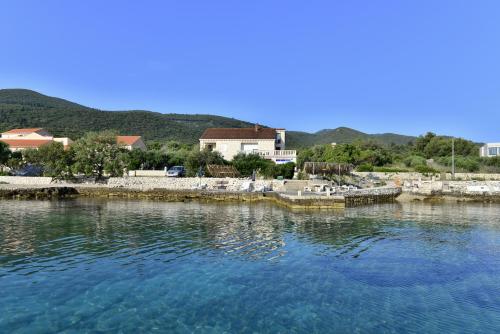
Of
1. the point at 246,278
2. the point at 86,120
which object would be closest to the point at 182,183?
the point at 246,278

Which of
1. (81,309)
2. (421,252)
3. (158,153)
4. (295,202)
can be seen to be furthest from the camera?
(158,153)

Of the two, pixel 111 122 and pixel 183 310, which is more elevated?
pixel 111 122

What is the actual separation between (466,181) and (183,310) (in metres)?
48.2

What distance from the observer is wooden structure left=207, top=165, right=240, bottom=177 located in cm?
4978

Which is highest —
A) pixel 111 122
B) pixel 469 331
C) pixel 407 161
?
pixel 111 122

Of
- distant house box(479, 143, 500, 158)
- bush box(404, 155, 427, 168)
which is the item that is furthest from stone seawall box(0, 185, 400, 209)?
distant house box(479, 143, 500, 158)

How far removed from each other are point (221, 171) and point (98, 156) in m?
15.6

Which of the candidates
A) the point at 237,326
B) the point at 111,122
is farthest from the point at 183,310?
the point at 111,122

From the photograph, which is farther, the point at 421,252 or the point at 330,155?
the point at 330,155

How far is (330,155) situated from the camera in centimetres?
6003

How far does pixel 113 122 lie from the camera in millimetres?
122312

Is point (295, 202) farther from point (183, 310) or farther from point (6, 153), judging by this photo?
point (6, 153)

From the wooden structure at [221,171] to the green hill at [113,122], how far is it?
60764mm

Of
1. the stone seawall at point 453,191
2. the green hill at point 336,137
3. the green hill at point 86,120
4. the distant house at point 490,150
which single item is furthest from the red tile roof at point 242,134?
the green hill at point 336,137
